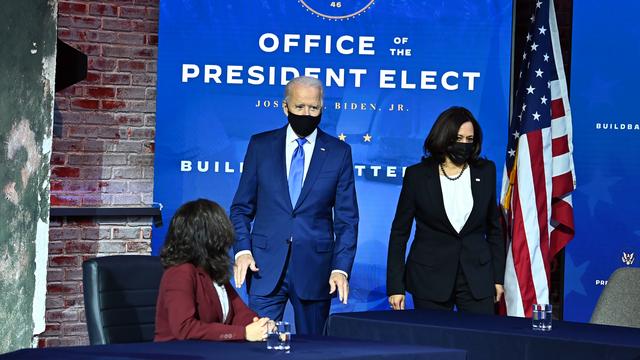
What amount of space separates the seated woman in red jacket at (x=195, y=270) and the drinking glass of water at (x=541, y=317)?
0.99m

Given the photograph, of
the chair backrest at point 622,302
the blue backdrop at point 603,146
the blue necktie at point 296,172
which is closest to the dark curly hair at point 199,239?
the blue necktie at point 296,172

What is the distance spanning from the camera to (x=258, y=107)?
610cm

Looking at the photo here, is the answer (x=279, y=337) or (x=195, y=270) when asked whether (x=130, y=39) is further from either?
(x=279, y=337)

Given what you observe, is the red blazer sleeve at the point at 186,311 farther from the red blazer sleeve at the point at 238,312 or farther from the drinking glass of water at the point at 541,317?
the drinking glass of water at the point at 541,317

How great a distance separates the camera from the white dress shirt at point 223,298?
384 centimetres

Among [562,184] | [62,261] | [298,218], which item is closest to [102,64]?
[62,261]

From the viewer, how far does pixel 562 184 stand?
6105 mm

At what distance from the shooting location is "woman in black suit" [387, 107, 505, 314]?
505cm

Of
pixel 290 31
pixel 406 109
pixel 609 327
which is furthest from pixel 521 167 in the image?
pixel 609 327

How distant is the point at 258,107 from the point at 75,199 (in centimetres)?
111

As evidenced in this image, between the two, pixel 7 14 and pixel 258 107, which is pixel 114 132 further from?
pixel 7 14

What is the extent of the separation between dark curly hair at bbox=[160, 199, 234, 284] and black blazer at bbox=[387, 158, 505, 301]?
149 cm

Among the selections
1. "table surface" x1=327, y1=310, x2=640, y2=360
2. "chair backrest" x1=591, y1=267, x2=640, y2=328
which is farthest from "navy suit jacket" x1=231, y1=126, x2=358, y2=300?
"chair backrest" x1=591, y1=267, x2=640, y2=328

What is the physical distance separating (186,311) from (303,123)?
1.73m
